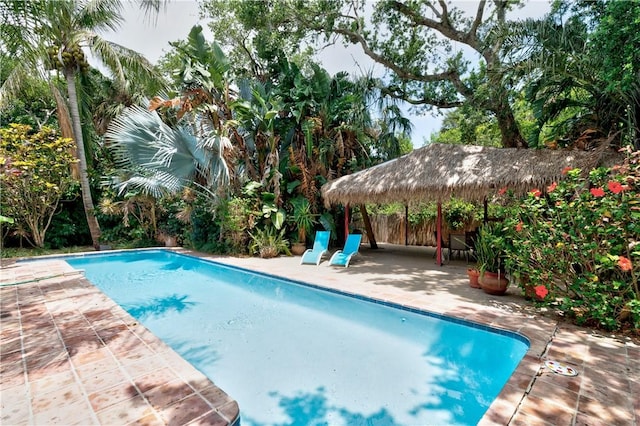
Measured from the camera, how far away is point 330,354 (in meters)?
4.10

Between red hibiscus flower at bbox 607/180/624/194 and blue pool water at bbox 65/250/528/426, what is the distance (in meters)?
2.11

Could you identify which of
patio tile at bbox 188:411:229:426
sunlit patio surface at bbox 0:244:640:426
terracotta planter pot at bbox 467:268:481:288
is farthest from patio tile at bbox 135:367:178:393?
terracotta planter pot at bbox 467:268:481:288

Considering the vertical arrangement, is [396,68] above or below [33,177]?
above

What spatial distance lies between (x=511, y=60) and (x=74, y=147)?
48.1ft

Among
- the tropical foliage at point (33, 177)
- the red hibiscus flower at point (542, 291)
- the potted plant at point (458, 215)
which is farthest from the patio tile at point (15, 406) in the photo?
the potted plant at point (458, 215)

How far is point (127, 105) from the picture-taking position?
15969mm

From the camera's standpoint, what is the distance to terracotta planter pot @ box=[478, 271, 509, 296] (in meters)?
5.66

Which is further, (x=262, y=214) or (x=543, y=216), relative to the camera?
(x=262, y=214)

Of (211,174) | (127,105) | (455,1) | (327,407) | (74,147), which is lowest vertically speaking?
(327,407)

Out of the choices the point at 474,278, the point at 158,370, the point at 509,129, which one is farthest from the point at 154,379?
the point at 509,129

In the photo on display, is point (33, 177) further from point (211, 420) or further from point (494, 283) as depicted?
point (494, 283)

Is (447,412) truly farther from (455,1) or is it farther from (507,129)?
(455,1)

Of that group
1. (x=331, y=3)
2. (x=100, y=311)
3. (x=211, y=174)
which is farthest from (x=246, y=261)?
(x=331, y=3)

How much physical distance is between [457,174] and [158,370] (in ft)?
25.8
